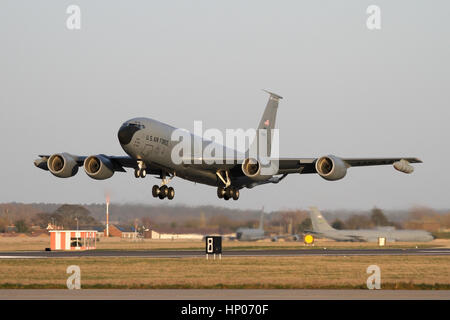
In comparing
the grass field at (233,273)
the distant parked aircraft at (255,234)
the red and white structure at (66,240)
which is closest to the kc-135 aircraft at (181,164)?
the grass field at (233,273)

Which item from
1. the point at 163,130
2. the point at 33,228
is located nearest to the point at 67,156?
the point at 163,130

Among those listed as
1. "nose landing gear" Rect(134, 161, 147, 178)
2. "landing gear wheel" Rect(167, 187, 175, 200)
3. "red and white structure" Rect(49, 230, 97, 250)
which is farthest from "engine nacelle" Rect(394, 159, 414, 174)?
"red and white structure" Rect(49, 230, 97, 250)

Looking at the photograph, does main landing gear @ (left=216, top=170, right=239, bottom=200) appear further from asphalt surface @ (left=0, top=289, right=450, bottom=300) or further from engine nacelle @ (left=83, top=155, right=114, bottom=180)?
asphalt surface @ (left=0, top=289, right=450, bottom=300)

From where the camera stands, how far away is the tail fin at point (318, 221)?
9919 centimetres

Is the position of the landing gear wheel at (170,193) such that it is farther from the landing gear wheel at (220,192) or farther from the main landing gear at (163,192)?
Answer: the landing gear wheel at (220,192)

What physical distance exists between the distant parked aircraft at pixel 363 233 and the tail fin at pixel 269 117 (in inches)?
1320

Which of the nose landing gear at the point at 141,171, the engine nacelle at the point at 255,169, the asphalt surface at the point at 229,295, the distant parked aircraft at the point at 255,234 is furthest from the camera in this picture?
the distant parked aircraft at the point at 255,234

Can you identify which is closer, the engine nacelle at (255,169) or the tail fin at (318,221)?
the engine nacelle at (255,169)

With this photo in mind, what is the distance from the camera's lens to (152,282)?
119 ft

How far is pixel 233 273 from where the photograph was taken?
139 feet

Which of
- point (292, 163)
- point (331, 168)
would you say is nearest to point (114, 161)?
point (292, 163)

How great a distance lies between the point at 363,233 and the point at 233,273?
5566 cm

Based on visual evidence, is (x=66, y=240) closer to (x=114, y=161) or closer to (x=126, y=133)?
(x=114, y=161)

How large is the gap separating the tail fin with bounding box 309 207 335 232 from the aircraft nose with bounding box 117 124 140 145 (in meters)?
59.9
